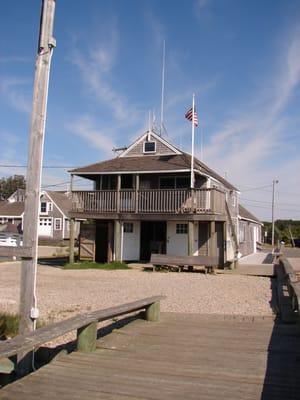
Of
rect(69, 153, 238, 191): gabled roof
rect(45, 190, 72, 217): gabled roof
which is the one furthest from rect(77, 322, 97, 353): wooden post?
rect(45, 190, 72, 217): gabled roof

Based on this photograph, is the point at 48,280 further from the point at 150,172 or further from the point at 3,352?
the point at 3,352

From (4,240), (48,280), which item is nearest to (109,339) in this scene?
(48,280)

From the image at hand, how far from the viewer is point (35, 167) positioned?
21.5 ft

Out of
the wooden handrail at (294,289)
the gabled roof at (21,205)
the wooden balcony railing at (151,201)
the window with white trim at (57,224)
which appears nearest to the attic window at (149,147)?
the wooden balcony railing at (151,201)

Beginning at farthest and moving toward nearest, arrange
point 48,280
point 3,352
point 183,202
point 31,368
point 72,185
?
1. point 72,185
2. point 183,202
3. point 48,280
4. point 31,368
5. point 3,352

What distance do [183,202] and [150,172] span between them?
248cm

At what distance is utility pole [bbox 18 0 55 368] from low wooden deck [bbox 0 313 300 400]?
2.86ft

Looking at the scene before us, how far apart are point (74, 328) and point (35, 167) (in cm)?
220

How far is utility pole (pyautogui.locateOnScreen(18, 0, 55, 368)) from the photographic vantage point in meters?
6.41

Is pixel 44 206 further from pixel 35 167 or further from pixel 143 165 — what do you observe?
pixel 35 167

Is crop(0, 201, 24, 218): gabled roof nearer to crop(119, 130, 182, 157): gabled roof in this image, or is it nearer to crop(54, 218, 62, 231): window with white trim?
crop(54, 218, 62, 231): window with white trim

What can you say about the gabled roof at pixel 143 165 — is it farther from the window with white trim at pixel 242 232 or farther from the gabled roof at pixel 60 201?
the gabled roof at pixel 60 201

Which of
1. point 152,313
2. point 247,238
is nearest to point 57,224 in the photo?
point 247,238

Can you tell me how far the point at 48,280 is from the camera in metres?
18.2
